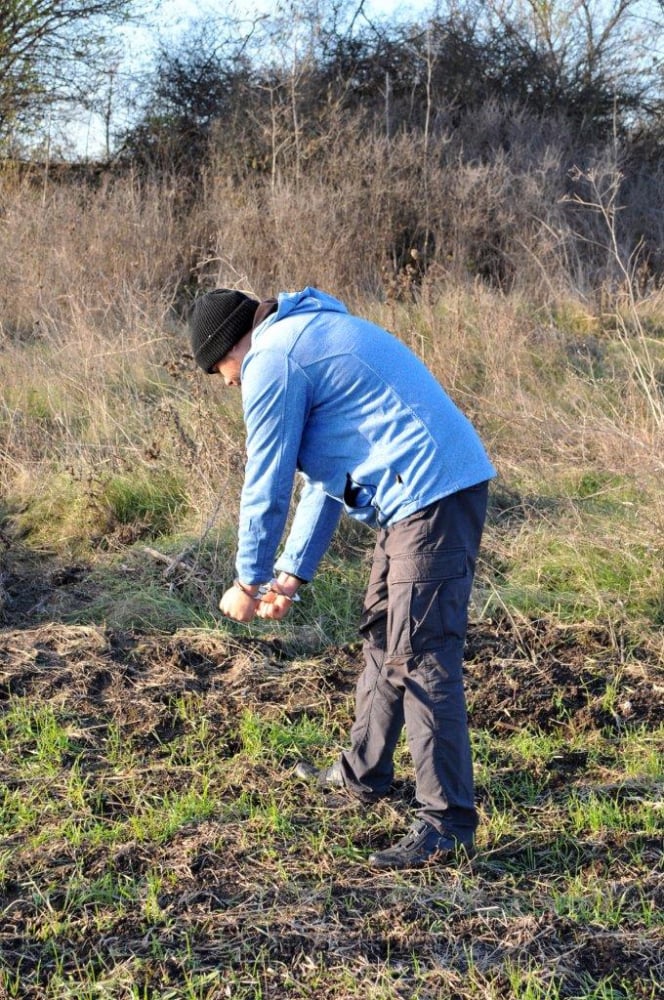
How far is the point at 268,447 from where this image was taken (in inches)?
119

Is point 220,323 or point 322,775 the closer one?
point 220,323

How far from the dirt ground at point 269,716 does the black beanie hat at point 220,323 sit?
1555 mm

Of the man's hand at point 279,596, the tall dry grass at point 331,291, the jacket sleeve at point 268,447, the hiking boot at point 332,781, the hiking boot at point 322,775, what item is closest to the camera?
the jacket sleeve at point 268,447

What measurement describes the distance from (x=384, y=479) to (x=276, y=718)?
1496mm

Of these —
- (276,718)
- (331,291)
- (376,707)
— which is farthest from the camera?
(331,291)

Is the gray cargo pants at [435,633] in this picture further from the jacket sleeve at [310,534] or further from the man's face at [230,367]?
the man's face at [230,367]

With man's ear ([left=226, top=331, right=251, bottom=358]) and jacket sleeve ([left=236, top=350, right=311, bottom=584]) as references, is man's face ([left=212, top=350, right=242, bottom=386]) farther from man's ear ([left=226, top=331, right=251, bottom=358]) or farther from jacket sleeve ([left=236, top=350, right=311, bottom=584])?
jacket sleeve ([left=236, top=350, right=311, bottom=584])

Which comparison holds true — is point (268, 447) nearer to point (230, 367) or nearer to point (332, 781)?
point (230, 367)

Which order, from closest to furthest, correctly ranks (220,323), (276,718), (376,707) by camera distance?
(220,323), (376,707), (276,718)

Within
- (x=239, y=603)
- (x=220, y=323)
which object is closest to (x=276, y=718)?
(x=239, y=603)

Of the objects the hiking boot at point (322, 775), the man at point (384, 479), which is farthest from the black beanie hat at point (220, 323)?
the hiking boot at point (322, 775)

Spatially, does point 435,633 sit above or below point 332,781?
above

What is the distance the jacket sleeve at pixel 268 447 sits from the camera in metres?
2.98

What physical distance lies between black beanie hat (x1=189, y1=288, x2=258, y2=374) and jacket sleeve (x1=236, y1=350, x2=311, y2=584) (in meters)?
0.13
